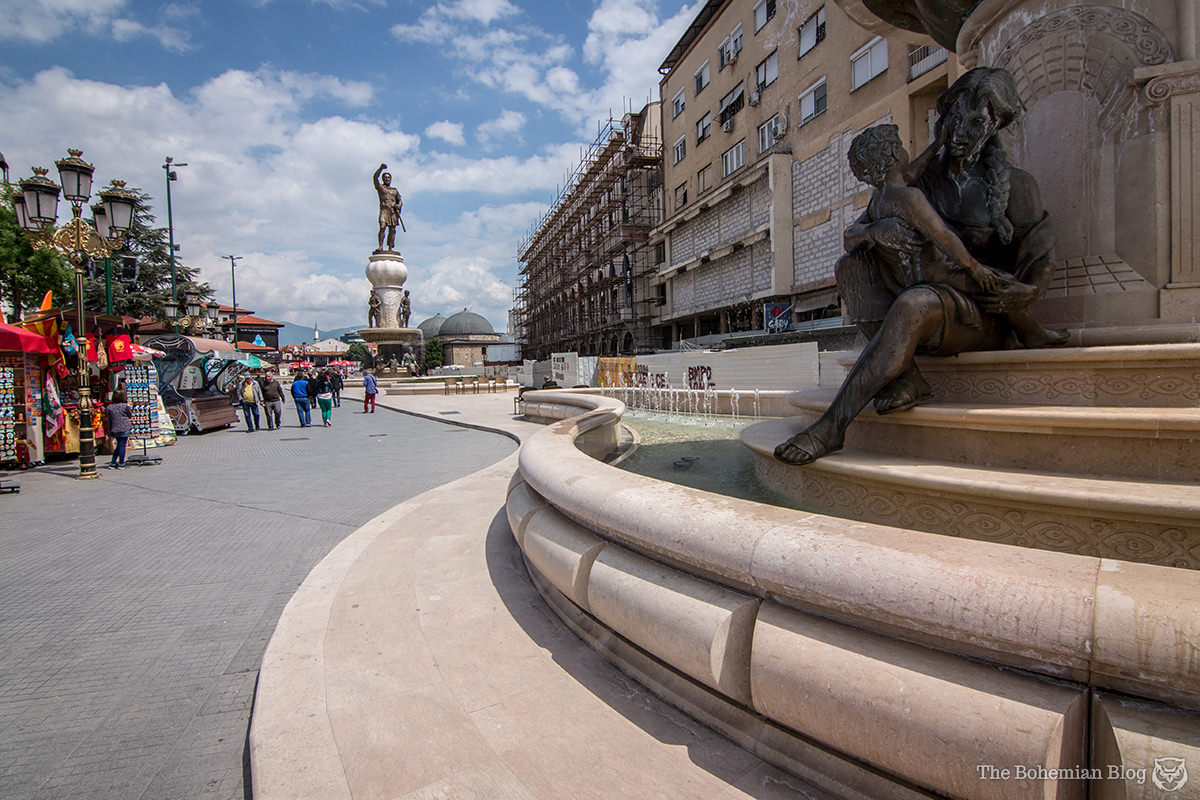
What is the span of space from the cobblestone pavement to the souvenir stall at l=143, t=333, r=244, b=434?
6.17m

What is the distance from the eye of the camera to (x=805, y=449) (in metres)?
3.11

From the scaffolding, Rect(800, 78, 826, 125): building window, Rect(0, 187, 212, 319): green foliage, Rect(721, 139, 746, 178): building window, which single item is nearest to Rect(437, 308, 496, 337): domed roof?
the scaffolding

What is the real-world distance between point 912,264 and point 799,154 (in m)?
→ 24.1

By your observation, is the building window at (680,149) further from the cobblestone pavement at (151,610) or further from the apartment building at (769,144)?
→ the cobblestone pavement at (151,610)

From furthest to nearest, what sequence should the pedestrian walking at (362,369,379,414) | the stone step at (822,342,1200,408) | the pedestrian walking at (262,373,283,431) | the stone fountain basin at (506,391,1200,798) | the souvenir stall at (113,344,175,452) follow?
the pedestrian walking at (362,369,379,414) < the pedestrian walking at (262,373,283,431) < the souvenir stall at (113,344,175,452) < the stone step at (822,342,1200,408) < the stone fountain basin at (506,391,1200,798)

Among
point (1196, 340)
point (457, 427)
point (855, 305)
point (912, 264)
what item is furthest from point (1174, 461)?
point (457, 427)

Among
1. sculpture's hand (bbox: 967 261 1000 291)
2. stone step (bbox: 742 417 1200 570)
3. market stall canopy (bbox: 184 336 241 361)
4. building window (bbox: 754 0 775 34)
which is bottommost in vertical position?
stone step (bbox: 742 417 1200 570)

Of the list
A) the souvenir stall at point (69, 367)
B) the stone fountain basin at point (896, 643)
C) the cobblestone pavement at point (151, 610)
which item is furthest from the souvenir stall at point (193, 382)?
the stone fountain basin at point (896, 643)

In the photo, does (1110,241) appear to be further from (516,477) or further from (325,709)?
(325,709)

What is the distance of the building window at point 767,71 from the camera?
25.7 m

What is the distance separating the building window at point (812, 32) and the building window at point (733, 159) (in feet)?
17.2

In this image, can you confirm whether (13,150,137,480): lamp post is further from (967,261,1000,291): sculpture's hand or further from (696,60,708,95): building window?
(696,60,708,95): building window

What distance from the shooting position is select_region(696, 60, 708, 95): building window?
1266 inches

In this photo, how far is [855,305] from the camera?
143 inches
